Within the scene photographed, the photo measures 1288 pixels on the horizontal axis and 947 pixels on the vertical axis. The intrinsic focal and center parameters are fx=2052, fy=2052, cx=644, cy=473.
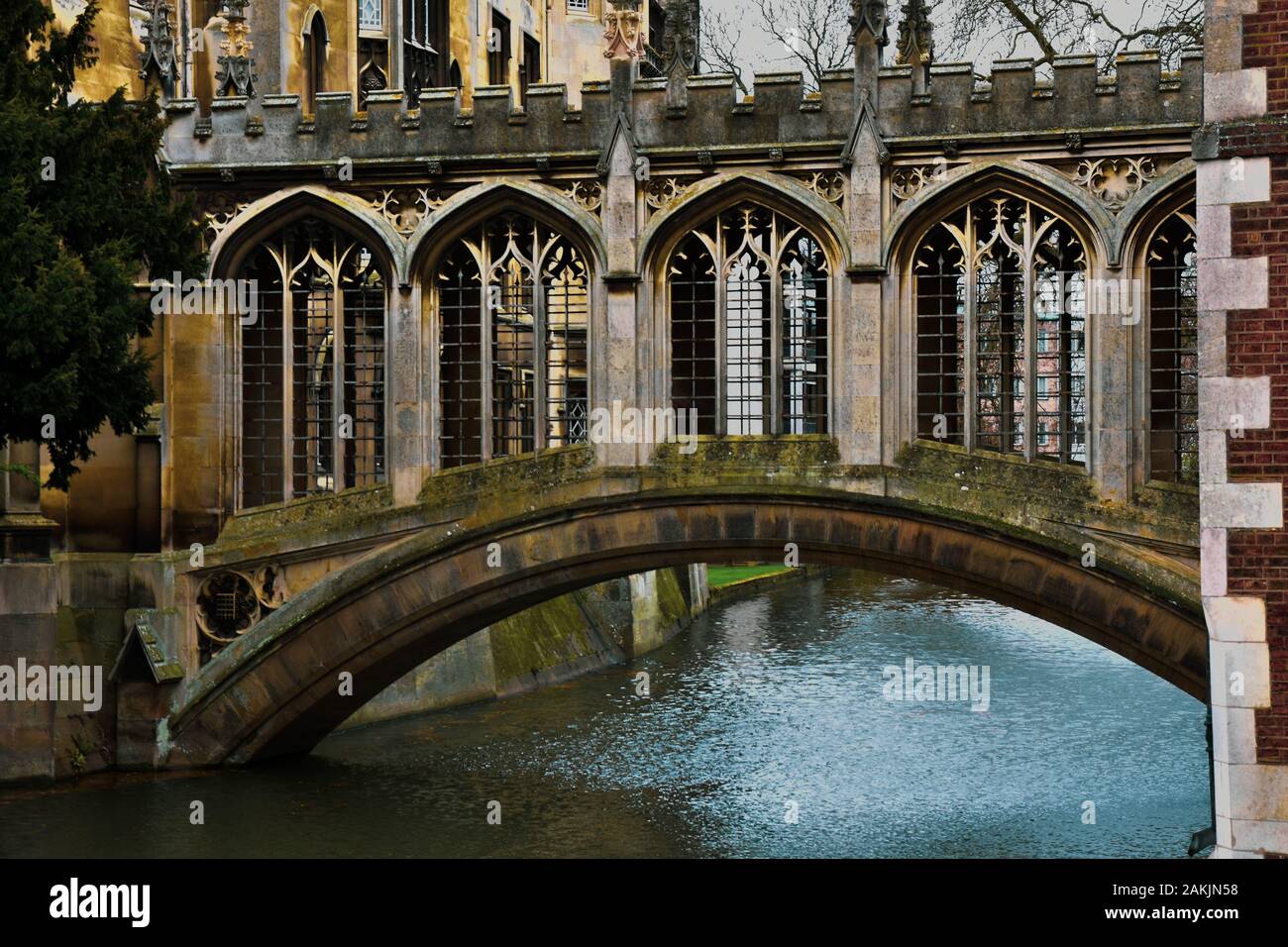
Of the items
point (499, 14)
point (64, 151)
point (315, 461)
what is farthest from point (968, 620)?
point (64, 151)

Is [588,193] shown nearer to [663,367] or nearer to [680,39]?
[680,39]

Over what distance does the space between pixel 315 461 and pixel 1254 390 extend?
10.3 meters

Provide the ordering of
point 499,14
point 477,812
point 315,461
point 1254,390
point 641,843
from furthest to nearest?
point 499,14, point 315,461, point 477,812, point 641,843, point 1254,390

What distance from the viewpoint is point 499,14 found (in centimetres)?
3372

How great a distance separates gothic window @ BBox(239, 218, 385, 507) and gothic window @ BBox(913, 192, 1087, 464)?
16.1ft

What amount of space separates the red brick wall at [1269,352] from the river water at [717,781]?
203 inches

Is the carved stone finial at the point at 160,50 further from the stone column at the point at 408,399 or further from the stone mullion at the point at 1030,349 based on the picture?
the stone mullion at the point at 1030,349

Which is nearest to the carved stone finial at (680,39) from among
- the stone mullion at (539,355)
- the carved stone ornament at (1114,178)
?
the stone mullion at (539,355)

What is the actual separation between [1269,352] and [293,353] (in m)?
9.85

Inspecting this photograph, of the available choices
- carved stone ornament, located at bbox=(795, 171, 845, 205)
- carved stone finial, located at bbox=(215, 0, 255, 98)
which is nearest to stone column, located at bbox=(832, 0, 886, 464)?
carved stone ornament, located at bbox=(795, 171, 845, 205)

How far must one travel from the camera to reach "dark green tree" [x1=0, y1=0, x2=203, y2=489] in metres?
14.4

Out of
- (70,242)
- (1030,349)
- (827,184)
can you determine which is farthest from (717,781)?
(70,242)

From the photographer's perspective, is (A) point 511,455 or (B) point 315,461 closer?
(A) point 511,455
